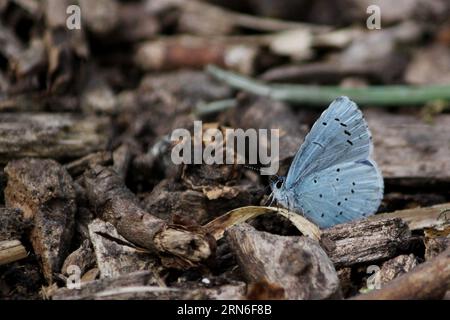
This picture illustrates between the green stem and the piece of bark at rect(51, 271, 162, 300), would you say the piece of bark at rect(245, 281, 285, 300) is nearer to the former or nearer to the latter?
the piece of bark at rect(51, 271, 162, 300)

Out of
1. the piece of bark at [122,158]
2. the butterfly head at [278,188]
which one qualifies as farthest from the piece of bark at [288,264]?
the piece of bark at [122,158]

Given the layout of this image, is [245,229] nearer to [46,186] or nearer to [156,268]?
[156,268]

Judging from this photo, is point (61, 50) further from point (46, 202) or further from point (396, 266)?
point (396, 266)

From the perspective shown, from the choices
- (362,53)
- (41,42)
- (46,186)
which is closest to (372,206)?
(46,186)

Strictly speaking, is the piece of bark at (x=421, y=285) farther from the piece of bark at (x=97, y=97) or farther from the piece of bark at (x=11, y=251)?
the piece of bark at (x=97, y=97)

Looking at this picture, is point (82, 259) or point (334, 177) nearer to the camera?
point (82, 259)

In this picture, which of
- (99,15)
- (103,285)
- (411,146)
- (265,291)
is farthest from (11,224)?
(411,146)
